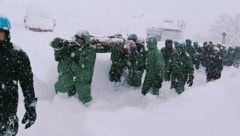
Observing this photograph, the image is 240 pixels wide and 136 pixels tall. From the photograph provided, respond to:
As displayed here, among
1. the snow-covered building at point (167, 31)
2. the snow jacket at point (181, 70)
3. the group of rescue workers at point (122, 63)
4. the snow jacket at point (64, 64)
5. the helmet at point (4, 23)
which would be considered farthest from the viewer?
the snow-covered building at point (167, 31)

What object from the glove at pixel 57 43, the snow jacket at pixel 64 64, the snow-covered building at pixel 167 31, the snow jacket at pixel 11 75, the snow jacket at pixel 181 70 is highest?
the snow jacket at pixel 11 75

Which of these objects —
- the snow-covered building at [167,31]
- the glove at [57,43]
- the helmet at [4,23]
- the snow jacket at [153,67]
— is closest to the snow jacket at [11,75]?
the helmet at [4,23]

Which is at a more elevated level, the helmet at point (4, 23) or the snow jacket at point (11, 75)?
the helmet at point (4, 23)

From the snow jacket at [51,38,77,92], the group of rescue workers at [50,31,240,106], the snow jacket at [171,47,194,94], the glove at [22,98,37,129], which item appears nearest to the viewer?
the glove at [22,98,37,129]

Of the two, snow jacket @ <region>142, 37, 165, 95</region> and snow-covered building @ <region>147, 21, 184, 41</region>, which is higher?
snow jacket @ <region>142, 37, 165, 95</region>

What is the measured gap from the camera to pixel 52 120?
7879mm

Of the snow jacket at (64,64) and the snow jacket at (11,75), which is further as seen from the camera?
the snow jacket at (64,64)

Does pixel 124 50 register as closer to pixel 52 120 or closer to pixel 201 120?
pixel 52 120

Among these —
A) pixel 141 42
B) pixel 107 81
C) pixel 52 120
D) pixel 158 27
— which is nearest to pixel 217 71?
pixel 141 42

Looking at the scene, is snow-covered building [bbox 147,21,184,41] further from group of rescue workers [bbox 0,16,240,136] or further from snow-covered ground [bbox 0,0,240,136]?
snow-covered ground [bbox 0,0,240,136]

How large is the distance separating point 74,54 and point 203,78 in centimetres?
1017

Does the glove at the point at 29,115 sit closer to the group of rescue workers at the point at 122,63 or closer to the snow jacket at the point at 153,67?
the group of rescue workers at the point at 122,63

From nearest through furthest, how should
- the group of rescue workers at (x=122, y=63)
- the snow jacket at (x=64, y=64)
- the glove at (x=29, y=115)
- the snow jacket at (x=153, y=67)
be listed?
the glove at (x=29, y=115), the group of rescue workers at (x=122, y=63), the snow jacket at (x=64, y=64), the snow jacket at (x=153, y=67)

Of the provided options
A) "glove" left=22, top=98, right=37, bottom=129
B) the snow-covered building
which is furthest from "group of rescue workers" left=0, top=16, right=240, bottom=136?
the snow-covered building
